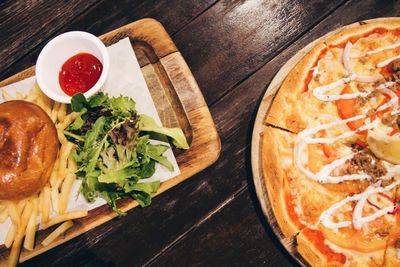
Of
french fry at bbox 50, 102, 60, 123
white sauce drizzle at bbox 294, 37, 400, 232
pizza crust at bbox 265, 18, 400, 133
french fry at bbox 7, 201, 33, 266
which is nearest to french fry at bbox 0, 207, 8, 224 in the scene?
french fry at bbox 7, 201, 33, 266

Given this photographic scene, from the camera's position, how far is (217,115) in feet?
9.07

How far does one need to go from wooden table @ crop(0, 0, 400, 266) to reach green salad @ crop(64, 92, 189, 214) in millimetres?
345

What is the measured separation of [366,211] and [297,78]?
1059 millimetres

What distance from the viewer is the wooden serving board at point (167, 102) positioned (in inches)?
93.7

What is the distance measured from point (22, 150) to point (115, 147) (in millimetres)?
581

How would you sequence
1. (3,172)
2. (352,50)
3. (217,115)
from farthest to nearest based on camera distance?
(217,115) → (352,50) → (3,172)

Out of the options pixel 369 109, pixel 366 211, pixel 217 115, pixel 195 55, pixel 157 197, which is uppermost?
pixel 195 55

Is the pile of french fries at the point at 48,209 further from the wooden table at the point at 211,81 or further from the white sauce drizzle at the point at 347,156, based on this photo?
the white sauce drizzle at the point at 347,156

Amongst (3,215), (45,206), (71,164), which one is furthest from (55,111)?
(3,215)

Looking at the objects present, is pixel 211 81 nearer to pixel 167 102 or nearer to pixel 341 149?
pixel 167 102

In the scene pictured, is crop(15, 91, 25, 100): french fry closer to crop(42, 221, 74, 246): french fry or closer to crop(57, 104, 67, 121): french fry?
crop(57, 104, 67, 121): french fry

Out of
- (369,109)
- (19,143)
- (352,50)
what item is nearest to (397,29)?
(352,50)

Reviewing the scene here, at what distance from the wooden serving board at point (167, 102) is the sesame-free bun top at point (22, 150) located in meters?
0.40

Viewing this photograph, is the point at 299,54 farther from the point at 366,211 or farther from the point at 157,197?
the point at 157,197
